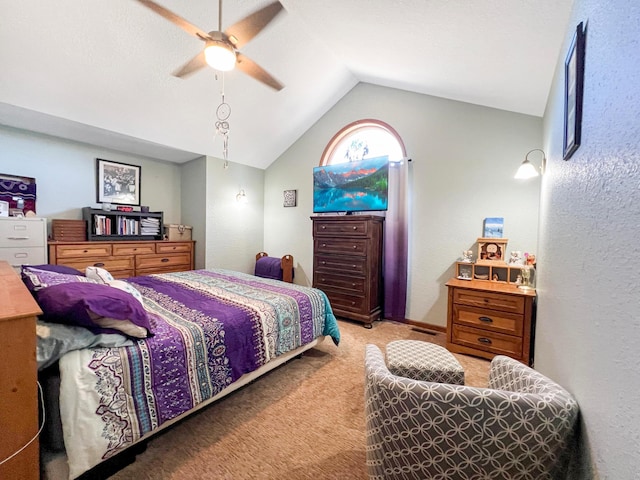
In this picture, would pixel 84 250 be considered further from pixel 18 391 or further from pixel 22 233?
pixel 18 391

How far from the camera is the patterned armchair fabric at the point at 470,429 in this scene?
2.71 feet

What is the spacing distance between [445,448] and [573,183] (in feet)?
3.83

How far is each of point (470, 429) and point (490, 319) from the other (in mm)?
1880

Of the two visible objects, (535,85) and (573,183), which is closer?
(573,183)

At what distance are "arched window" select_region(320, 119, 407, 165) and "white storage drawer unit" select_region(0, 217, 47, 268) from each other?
360cm

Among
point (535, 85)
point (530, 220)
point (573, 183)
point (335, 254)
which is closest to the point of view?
point (573, 183)

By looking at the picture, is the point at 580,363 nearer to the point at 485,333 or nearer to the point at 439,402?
the point at 439,402

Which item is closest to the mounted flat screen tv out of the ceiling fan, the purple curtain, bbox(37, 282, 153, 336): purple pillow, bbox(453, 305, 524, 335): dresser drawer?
the purple curtain

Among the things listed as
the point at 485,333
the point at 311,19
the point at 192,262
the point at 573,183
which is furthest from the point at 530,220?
the point at 192,262

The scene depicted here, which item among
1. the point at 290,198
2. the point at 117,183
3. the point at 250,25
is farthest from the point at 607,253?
the point at 117,183

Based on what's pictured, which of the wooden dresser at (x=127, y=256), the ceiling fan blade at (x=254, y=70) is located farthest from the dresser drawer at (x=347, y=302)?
the ceiling fan blade at (x=254, y=70)

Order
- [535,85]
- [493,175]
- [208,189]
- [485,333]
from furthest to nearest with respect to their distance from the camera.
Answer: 1. [208,189]
2. [493,175]
3. [485,333]
4. [535,85]

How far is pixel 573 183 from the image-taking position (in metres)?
1.09

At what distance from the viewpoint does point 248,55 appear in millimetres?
2793
